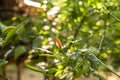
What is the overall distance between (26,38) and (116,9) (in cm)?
46

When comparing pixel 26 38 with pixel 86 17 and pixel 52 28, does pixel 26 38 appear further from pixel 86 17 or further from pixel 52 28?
pixel 86 17

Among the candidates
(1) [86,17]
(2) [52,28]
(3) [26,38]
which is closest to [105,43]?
(1) [86,17]

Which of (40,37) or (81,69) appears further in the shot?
(40,37)

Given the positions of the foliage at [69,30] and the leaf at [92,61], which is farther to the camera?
the foliage at [69,30]

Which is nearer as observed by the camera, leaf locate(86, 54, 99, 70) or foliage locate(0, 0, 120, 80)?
leaf locate(86, 54, 99, 70)

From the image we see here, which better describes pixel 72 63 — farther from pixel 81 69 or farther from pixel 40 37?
pixel 40 37

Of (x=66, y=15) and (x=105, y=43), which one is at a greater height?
(x=66, y=15)

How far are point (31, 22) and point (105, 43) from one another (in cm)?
32

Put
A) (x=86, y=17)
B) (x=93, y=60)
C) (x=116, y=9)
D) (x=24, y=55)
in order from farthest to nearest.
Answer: (x=24, y=55) → (x=86, y=17) → (x=116, y=9) → (x=93, y=60)

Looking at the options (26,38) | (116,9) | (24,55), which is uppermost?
(116,9)

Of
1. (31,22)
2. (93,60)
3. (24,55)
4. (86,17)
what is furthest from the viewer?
(24,55)

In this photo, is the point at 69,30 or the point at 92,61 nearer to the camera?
the point at 92,61

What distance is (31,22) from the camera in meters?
1.34

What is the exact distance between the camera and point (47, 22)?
1.35 meters
